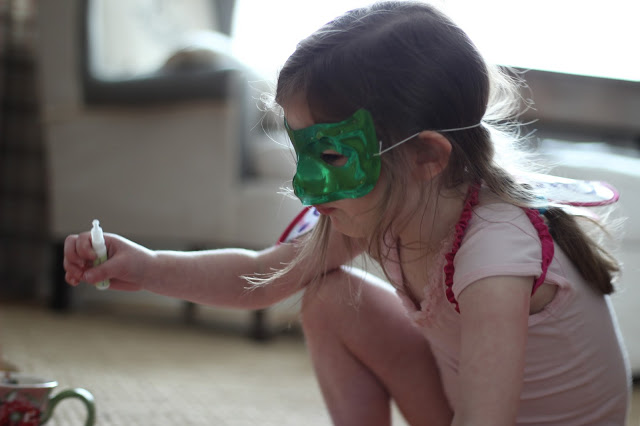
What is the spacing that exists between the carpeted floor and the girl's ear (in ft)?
1.69

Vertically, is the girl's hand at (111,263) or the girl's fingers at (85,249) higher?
the girl's fingers at (85,249)

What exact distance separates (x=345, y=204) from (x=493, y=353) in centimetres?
19

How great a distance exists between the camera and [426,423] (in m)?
0.84

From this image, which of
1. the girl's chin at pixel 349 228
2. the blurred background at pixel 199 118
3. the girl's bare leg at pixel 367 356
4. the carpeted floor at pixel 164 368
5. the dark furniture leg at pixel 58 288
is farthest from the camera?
the dark furniture leg at pixel 58 288

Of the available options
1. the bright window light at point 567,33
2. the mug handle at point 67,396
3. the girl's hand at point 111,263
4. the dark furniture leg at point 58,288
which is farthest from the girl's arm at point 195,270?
the dark furniture leg at point 58,288

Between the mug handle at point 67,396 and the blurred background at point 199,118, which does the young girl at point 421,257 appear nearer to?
the mug handle at point 67,396

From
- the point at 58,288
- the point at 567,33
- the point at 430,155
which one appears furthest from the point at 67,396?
the point at 567,33

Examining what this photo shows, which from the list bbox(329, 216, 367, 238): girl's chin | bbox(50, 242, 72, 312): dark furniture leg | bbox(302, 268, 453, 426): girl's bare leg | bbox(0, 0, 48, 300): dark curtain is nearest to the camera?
bbox(329, 216, 367, 238): girl's chin

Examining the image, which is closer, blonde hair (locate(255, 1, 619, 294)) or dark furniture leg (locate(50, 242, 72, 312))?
blonde hair (locate(255, 1, 619, 294))

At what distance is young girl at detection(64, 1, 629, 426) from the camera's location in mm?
630

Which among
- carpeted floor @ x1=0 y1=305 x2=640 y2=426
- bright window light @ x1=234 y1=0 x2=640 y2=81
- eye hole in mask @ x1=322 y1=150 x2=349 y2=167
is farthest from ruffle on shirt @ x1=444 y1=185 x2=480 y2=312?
bright window light @ x1=234 y1=0 x2=640 y2=81

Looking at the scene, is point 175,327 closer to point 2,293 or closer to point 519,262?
point 2,293

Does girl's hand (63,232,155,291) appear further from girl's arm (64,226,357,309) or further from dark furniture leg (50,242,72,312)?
dark furniture leg (50,242,72,312)

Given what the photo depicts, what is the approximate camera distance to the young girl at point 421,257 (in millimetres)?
630
